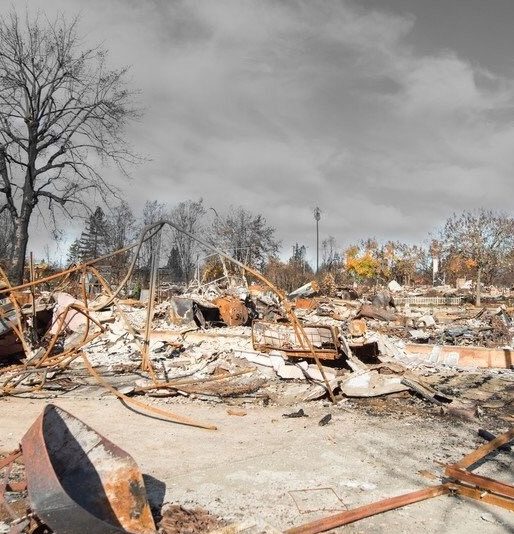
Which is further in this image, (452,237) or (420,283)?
(420,283)

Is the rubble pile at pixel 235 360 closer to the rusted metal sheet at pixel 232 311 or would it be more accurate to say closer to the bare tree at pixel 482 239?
the rusted metal sheet at pixel 232 311

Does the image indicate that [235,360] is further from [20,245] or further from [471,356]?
[20,245]

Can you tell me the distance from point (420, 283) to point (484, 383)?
41.4 meters

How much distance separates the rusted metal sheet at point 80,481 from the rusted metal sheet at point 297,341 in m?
5.51

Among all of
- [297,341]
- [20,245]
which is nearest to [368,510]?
[297,341]

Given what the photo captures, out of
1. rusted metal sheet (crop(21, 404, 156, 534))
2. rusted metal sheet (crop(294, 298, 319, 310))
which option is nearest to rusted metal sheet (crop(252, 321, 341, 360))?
rusted metal sheet (crop(21, 404, 156, 534))

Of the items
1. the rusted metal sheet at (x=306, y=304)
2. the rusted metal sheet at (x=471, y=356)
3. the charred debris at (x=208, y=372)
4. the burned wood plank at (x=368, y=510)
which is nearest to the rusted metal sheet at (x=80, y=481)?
the charred debris at (x=208, y=372)

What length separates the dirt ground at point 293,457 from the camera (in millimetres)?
3621

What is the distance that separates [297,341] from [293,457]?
525cm

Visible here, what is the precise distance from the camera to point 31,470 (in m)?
3.11

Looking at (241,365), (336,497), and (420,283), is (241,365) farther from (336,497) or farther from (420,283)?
(420,283)

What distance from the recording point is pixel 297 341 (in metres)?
10.1

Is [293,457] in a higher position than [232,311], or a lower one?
lower

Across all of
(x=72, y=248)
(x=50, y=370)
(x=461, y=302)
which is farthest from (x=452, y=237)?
(x=72, y=248)
